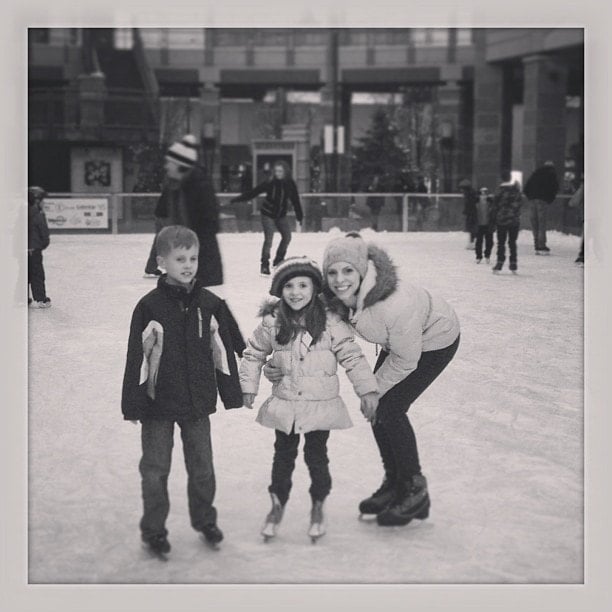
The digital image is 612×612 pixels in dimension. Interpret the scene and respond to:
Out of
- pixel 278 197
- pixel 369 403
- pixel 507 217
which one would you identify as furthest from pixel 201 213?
pixel 507 217

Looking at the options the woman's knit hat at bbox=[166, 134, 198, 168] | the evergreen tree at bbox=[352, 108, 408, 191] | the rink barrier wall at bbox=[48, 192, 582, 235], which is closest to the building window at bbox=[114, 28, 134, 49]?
the evergreen tree at bbox=[352, 108, 408, 191]

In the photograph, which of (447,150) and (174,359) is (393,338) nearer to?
(174,359)

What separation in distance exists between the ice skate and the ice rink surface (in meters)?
0.04

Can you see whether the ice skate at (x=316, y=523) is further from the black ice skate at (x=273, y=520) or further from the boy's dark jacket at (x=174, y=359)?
the boy's dark jacket at (x=174, y=359)

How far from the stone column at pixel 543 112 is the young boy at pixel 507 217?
960 cm

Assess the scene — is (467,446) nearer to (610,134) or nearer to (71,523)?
(610,134)

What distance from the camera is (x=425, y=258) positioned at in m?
14.7

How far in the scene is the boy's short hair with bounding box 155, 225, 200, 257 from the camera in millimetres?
3811

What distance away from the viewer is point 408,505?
421cm

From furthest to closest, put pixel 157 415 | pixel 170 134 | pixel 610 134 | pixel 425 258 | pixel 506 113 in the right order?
pixel 170 134 → pixel 506 113 → pixel 425 258 → pixel 610 134 → pixel 157 415

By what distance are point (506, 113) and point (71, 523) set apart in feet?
78.9

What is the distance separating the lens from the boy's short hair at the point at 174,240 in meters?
3.81

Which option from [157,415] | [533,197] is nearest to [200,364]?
[157,415]

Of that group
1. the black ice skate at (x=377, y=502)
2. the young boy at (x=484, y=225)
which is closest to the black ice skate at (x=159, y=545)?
the black ice skate at (x=377, y=502)
